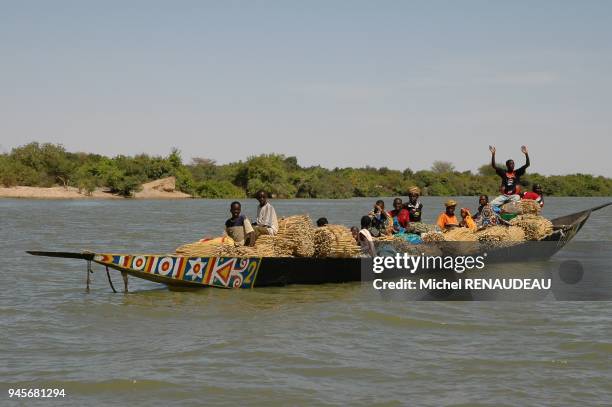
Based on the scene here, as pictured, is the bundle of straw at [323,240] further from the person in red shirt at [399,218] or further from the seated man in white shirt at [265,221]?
the person in red shirt at [399,218]

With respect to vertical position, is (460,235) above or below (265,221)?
below

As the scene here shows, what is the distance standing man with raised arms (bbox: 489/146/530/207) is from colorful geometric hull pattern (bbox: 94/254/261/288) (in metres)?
7.45

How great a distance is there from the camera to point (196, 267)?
11.8 metres

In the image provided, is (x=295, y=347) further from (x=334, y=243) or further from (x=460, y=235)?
(x=460, y=235)

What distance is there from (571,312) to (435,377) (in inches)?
174

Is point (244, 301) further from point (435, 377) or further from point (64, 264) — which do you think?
point (64, 264)

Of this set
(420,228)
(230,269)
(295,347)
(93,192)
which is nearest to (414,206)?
(420,228)

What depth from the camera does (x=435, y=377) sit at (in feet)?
24.7

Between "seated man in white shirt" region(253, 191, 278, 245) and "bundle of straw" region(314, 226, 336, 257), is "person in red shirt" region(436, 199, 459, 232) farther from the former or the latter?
"seated man in white shirt" region(253, 191, 278, 245)

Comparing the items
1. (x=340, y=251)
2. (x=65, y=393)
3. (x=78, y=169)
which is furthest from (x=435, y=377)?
(x=78, y=169)

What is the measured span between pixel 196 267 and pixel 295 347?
3.44m

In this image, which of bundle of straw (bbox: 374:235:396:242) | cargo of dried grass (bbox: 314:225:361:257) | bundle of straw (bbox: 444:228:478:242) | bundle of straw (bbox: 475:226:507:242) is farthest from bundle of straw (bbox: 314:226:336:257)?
bundle of straw (bbox: 475:226:507:242)

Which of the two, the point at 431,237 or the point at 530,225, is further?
the point at 530,225

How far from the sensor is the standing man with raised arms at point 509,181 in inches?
674
